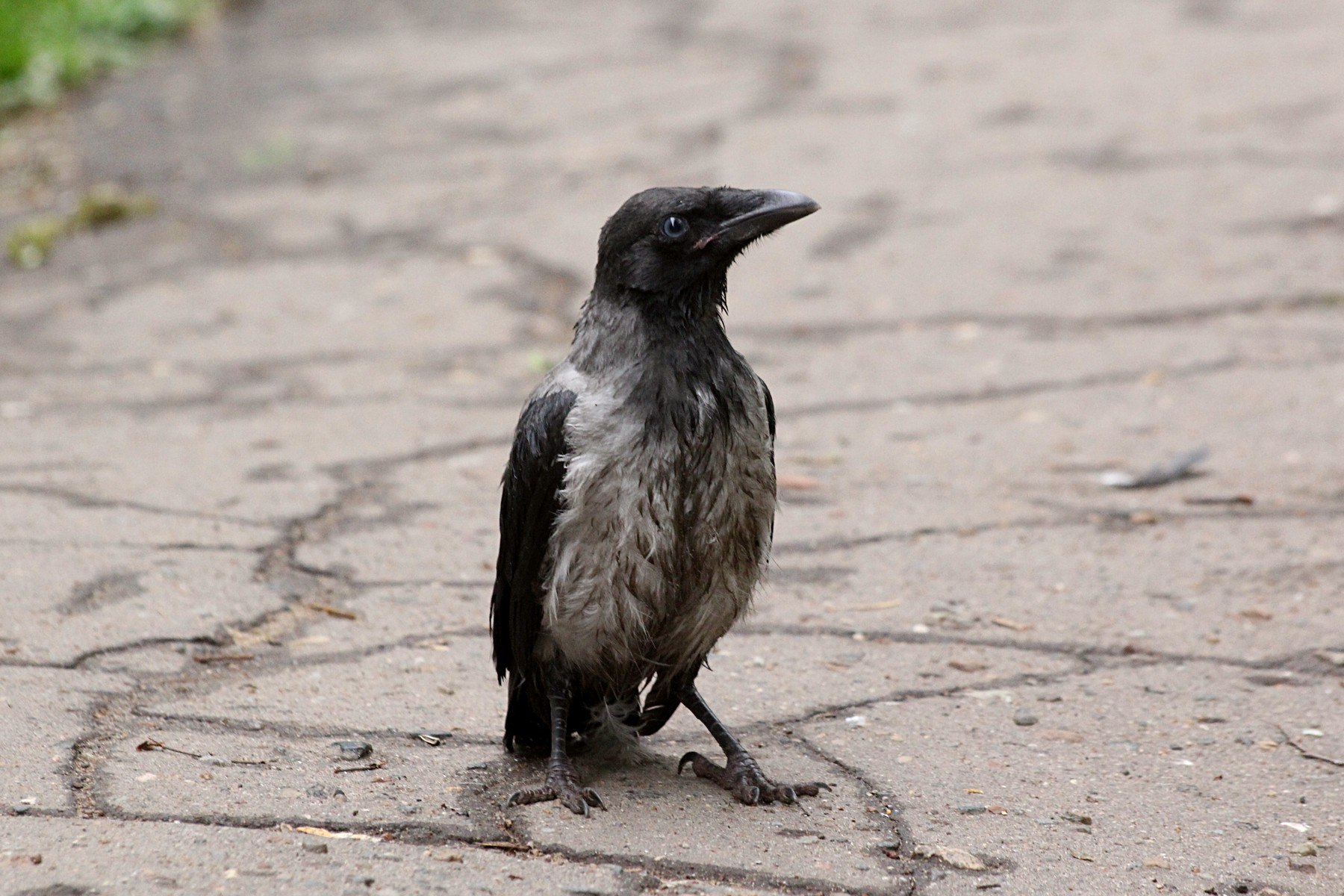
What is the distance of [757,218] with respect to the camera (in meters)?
3.43

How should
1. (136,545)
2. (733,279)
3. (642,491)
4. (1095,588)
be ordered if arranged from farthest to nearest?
(733,279)
(136,545)
(1095,588)
(642,491)

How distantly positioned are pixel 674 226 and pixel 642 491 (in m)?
0.57

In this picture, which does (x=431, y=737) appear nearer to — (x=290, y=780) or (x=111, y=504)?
(x=290, y=780)

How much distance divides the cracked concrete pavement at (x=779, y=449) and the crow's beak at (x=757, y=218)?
3.76 feet

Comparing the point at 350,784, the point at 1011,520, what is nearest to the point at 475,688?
the point at 350,784

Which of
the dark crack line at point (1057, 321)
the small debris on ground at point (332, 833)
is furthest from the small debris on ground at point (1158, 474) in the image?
the small debris on ground at point (332, 833)

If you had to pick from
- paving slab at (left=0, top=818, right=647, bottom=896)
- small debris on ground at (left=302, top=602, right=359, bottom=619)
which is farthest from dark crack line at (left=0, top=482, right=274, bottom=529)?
paving slab at (left=0, top=818, right=647, bottom=896)

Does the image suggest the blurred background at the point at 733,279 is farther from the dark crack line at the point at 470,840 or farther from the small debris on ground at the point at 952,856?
the small debris on ground at the point at 952,856

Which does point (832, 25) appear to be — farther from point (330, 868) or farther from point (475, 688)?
point (330, 868)

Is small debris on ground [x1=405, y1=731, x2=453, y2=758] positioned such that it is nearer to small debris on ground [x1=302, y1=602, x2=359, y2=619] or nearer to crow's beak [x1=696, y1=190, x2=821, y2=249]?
small debris on ground [x1=302, y1=602, x2=359, y2=619]

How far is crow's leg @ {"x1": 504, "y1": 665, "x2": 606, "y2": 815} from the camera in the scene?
329cm

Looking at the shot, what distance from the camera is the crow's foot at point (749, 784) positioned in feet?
11.0

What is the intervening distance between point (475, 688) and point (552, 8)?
8856 mm

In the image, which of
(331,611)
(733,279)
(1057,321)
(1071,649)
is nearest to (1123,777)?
(1071,649)
